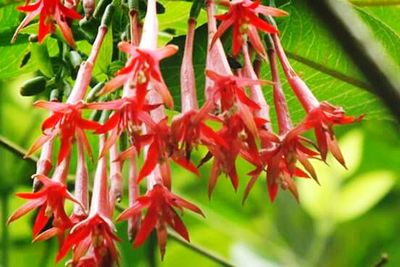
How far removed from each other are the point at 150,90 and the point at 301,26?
1.27 feet

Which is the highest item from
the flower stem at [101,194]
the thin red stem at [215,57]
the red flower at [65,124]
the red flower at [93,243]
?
the thin red stem at [215,57]

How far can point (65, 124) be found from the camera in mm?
815

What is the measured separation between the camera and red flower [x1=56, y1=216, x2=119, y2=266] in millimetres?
802

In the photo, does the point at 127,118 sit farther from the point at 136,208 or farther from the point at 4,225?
the point at 4,225

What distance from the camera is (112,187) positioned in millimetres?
874

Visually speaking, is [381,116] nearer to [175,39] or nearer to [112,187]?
[175,39]

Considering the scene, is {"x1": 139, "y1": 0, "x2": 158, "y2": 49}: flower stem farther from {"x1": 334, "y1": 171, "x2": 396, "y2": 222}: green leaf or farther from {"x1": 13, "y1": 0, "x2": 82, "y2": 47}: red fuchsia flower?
{"x1": 334, "y1": 171, "x2": 396, "y2": 222}: green leaf

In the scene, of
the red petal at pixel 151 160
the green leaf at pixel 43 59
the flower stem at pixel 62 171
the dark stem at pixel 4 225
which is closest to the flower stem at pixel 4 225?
the dark stem at pixel 4 225

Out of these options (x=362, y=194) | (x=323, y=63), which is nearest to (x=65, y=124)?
(x=323, y=63)

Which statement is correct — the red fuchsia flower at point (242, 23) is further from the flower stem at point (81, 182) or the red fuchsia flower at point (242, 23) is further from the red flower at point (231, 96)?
the flower stem at point (81, 182)

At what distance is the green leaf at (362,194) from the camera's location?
7.70ft

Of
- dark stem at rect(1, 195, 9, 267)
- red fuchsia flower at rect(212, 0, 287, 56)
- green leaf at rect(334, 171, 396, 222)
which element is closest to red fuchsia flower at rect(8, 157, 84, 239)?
red fuchsia flower at rect(212, 0, 287, 56)

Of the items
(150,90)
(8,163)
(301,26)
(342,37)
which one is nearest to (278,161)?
(150,90)

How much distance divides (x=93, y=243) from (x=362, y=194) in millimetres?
1683
